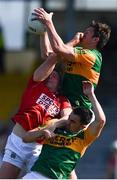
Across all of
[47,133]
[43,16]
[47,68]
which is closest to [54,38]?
[43,16]

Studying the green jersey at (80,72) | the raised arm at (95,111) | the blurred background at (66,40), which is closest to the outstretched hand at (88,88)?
the raised arm at (95,111)

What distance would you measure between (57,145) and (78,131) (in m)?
0.22

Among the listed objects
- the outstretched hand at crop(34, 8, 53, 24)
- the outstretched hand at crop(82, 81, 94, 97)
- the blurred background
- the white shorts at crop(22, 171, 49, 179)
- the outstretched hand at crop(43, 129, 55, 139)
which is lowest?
the blurred background

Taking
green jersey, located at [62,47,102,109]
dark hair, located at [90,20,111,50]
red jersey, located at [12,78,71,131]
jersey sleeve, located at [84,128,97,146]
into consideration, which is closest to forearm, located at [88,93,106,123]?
jersey sleeve, located at [84,128,97,146]

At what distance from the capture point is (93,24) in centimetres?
805

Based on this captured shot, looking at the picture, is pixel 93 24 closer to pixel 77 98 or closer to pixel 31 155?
pixel 77 98

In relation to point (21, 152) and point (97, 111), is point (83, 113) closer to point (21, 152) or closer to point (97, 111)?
point (97, 111)

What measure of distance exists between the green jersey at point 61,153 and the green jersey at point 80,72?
1.12 feet

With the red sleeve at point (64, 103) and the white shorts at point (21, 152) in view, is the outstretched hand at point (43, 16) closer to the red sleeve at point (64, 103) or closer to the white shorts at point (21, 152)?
the red sleeve at point (64, 103)

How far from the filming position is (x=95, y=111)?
764 cm

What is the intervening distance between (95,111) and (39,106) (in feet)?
2.32

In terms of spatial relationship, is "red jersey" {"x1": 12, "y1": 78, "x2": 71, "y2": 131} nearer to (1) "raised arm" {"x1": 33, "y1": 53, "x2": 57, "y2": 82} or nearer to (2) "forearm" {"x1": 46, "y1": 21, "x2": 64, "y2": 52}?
(1) "raised arm" {"x1": 33, "y1": 53, "x2": 57, "y2": 82}

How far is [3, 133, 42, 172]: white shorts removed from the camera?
820cm

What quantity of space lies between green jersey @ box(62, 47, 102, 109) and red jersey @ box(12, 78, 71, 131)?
0.13 m
